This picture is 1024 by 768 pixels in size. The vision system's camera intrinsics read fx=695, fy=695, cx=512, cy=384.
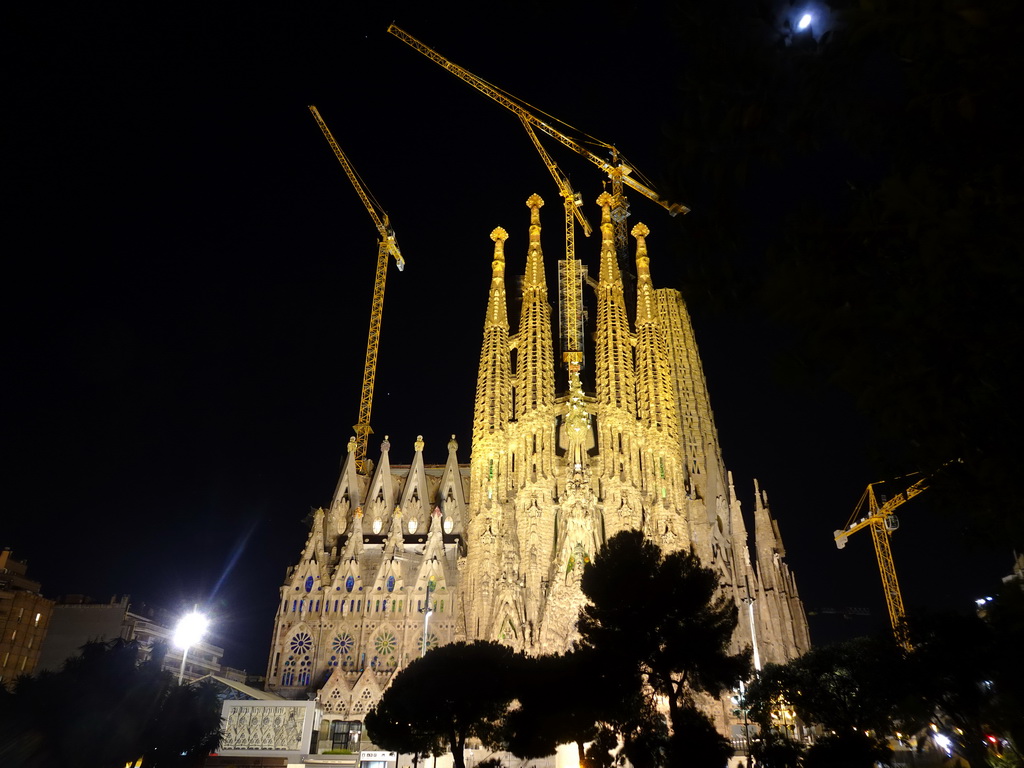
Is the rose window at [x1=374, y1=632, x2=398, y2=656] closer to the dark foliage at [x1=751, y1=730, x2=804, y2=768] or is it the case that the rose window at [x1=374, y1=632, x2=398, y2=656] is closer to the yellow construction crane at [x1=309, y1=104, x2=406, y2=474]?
the yellow construction crane at [x1=309, y1=104, x2=406, y2=474]

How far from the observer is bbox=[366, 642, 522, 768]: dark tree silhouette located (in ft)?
71.4

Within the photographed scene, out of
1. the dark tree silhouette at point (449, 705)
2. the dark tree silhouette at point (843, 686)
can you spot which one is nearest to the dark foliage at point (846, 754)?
the dark tree silhouette at point (843, 686)

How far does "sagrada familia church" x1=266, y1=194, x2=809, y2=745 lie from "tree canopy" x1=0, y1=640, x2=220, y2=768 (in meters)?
23.1

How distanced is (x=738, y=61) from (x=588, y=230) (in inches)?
2823

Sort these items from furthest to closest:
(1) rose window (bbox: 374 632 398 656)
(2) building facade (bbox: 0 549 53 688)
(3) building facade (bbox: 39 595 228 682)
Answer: (3) building facade (bbox: 39 595 228 682) → (2) building facade (bbox: 0 549 53 688) → (1) rose window (bbox: 374 632 398 656)

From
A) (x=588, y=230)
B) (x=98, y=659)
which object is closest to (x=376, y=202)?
(x=588, y=230)

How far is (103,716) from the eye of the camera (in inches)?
783

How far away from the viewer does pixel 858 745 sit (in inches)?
690

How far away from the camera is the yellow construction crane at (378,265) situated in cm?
6944

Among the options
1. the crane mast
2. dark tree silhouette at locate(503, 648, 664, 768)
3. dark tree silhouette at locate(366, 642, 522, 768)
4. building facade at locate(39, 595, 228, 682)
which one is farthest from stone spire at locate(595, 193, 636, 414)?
building facade at locate(39, 595, 228, 682)

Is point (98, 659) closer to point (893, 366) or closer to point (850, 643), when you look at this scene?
point (893, 366)

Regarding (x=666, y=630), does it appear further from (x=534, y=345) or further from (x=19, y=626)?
(x=19, y=626)

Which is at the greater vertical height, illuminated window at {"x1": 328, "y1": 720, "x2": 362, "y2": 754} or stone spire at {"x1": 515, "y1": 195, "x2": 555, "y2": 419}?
stone spire at {"x1": 515, "y1": 195, "x2": 555, "y2": 419}

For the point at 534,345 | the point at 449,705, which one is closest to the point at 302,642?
the point at 534,345
